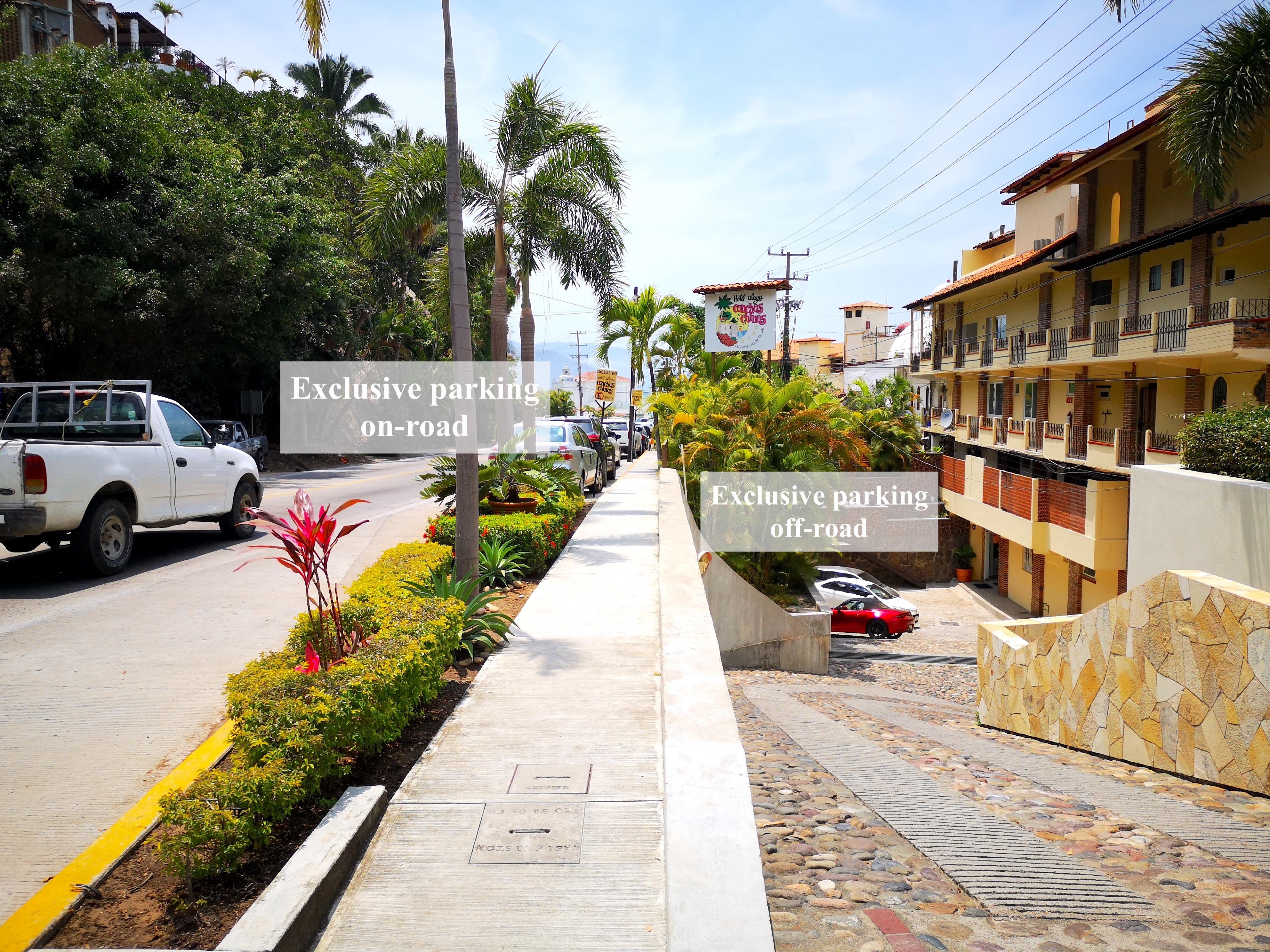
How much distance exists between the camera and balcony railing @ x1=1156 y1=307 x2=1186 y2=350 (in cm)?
2048

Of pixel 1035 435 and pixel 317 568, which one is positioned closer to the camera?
pixel 317 568

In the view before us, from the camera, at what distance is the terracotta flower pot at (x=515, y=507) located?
11977mm

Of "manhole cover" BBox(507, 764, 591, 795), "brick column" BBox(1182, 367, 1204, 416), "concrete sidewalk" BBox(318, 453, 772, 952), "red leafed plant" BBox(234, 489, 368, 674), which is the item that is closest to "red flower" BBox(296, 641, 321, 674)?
"red leafed plant" BBox(234, 489, 368, 674)

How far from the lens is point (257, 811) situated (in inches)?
144

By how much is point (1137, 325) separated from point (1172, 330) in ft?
7.83

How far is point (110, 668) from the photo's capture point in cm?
681

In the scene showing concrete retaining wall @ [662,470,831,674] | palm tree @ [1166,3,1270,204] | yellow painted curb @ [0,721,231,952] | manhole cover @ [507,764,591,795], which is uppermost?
palm tree @ [1166,3,1270,204]

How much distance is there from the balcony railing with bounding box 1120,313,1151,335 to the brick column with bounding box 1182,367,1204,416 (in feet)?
4.85

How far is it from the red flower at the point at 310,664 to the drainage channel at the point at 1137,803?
4.86 meters

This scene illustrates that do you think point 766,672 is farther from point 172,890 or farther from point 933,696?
point 172,890

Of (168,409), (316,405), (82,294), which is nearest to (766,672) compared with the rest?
(168,409)

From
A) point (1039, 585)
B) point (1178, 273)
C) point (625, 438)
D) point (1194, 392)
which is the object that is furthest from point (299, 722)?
point (625, 438)

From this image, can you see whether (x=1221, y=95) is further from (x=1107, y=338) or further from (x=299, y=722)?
(x=299, y=722)

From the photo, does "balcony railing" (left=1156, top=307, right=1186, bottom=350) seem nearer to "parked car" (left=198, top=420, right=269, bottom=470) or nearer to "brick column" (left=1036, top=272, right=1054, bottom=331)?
"brick column" (left=1036, top=272, right=1054, bottom=331)
